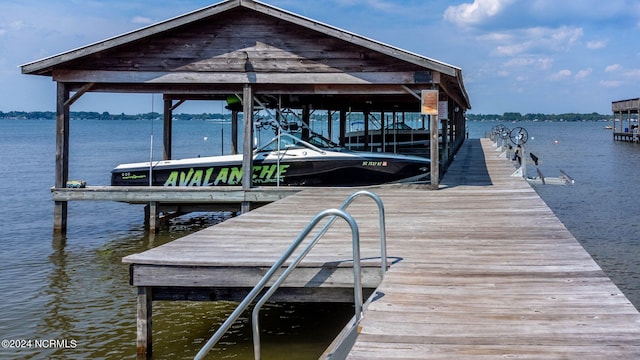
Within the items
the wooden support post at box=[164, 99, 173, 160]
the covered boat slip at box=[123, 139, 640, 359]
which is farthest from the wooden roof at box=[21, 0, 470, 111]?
the wooden support post at box=[164, 99, 173, 160]

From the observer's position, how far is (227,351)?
24.3 feet

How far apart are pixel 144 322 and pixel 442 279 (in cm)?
309

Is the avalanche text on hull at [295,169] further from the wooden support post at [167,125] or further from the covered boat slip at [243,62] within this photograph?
the wooden support post at [167,125]

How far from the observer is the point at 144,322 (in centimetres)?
660

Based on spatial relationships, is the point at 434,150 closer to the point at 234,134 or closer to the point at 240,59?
the point at 240,59

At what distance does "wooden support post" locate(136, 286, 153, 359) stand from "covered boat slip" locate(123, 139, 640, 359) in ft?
0.07

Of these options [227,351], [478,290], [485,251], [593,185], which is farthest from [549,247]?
[593,185]

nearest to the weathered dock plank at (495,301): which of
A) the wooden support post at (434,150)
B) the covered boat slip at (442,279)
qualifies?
the covered boat slip at (442,279)

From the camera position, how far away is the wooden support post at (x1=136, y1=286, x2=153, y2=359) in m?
6.47

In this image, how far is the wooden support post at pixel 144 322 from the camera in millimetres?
6473

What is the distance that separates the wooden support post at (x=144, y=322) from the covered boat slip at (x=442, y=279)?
2 cm

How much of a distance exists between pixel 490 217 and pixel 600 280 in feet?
11.9

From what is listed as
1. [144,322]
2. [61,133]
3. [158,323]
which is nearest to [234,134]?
[61,133]

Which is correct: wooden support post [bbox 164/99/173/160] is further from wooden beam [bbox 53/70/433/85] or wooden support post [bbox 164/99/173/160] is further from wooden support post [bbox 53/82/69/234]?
wooden beam [bbox 53/70/433/85]
